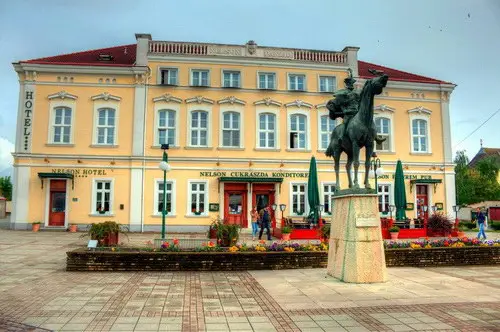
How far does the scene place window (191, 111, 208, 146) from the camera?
27406 millimetres

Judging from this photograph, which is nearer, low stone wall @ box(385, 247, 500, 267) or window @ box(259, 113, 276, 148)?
low stone wall @ box(385, 247, 500, 267)

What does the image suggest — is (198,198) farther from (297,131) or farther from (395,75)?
(395,75)

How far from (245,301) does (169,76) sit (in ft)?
71.4

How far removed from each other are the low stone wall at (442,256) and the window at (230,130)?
16578 millimetres

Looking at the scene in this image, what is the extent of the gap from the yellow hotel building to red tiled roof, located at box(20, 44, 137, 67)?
0.13 metres

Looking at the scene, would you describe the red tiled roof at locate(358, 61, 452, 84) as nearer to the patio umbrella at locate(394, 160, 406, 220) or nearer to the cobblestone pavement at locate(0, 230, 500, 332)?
the patio umbrella at locate(394, 160, 406, 220)

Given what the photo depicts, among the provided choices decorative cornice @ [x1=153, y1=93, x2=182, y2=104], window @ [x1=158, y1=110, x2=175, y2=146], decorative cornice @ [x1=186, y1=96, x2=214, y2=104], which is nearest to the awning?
window @ [x1=158, y1=110, x2=175, y2=146]

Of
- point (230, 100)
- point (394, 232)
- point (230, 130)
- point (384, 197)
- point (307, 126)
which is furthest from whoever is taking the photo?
point (384, 197)

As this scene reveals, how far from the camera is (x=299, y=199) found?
91.3 feet

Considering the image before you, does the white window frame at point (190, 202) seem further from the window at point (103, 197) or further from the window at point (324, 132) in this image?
the window at point (324, 132)

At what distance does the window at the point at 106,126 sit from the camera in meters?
26.7

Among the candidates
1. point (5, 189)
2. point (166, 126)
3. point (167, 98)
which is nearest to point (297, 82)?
point (167, 98)

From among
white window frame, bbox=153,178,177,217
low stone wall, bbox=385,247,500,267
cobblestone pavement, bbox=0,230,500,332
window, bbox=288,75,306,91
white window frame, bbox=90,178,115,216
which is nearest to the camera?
cobblestone pavement, bbox=0,230,500,332

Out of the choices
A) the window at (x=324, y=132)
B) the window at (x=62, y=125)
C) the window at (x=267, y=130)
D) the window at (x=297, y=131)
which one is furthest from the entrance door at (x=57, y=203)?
the window at (x=324, y=132)
